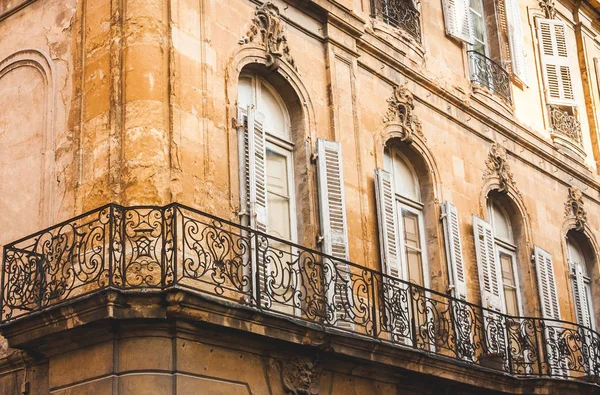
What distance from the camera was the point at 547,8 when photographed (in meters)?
19.9

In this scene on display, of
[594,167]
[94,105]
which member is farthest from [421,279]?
[594,167]

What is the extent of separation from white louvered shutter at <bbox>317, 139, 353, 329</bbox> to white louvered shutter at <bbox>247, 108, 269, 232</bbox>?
0.75 meters

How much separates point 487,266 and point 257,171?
4707 mm

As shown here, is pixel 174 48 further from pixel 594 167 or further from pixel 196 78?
pixel 594 167

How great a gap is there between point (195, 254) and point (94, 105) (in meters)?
1.95

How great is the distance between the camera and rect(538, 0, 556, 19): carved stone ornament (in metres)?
19.9

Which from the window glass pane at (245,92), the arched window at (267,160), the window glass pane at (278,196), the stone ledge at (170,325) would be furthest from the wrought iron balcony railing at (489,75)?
the stone ledge at (170,325)

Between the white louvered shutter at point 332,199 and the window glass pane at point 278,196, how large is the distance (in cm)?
40

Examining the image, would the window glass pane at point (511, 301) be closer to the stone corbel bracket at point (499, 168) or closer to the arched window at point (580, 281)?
the stone corbel bracket at point (499, 168)

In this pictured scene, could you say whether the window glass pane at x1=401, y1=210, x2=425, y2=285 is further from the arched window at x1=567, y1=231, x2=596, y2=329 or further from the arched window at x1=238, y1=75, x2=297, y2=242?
the arched window at x1=567, y1=231, x2=596, y2=329

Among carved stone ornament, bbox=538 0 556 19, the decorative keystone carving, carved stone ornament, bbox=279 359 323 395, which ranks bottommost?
carved stone ornament, bbox=279 359 323 395

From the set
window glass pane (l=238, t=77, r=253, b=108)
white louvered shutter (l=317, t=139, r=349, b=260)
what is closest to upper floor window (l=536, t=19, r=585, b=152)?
white louvered shutter (l=317, t=139, r=349, b=260)

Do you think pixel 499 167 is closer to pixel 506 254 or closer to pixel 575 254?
pixel 506 254

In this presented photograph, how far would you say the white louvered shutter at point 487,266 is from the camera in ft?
50.3
